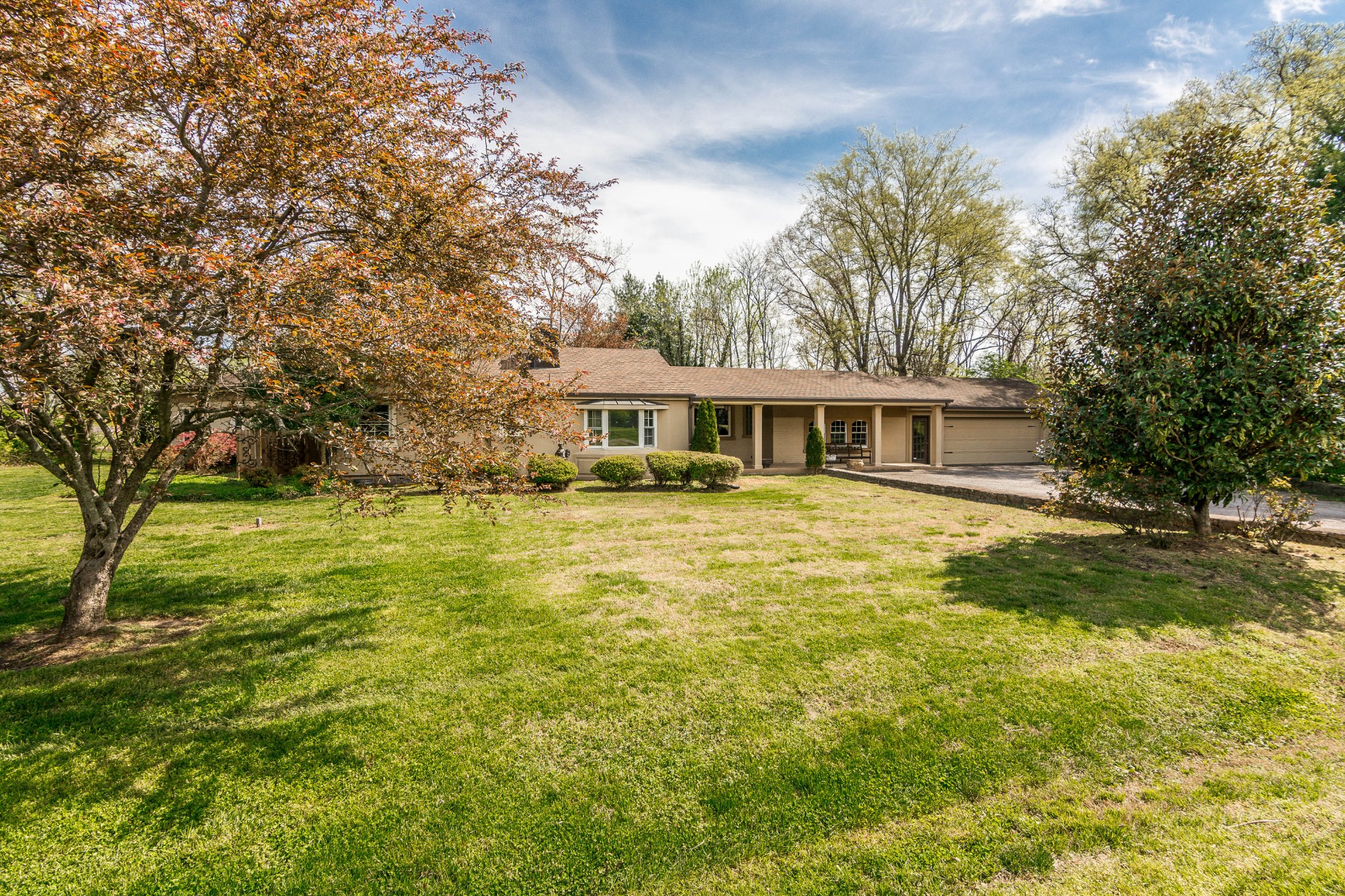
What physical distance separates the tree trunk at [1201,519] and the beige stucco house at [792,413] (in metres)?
12.2

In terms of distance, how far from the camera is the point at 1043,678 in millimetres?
3688

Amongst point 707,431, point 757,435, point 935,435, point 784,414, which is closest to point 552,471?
point 707,431

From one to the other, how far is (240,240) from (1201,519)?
35.4 ft

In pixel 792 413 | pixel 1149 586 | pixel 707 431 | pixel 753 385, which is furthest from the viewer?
pixel 792 413

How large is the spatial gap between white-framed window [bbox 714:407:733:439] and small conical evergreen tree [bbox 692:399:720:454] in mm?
3571

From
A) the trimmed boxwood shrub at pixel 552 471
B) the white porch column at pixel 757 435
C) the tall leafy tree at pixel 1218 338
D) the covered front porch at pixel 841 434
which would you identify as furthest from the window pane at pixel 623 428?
the tall leafy tree at pixel 1218 338

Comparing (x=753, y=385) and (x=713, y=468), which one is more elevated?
(x=753, y=385)

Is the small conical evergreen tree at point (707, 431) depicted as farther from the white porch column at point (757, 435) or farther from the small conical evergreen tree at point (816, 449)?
the small conical evergreen tree at point (816, 449)

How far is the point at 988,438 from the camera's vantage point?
22.3m

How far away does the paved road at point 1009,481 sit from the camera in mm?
8758

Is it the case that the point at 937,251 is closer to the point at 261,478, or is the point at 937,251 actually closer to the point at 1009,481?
the point at 1009,481

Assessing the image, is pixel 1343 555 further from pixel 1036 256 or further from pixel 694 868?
pixel 1036 256

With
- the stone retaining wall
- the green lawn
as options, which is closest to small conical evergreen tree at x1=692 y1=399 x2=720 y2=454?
the stone retaining wall

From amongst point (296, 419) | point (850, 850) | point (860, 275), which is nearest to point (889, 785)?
point (850, 850)
